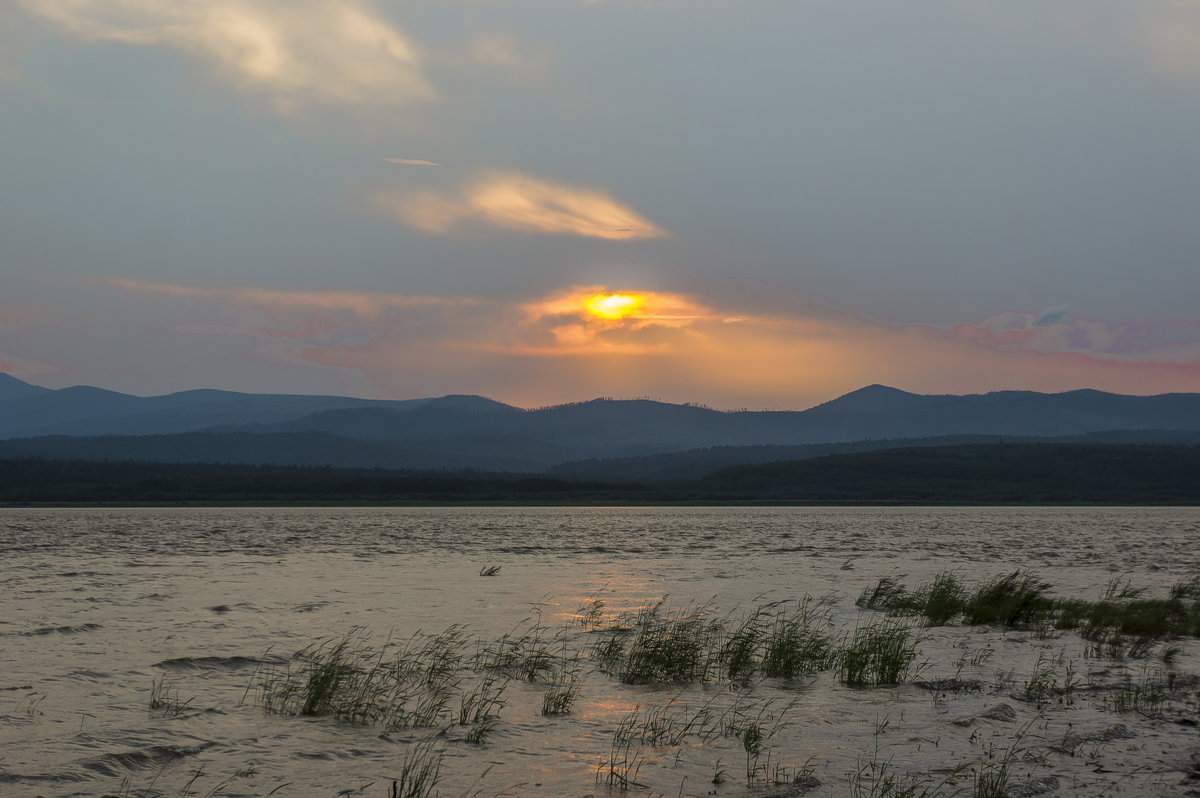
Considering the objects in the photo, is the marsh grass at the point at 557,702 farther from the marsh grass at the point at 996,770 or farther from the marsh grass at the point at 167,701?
the marsh grass at the point at 996,770

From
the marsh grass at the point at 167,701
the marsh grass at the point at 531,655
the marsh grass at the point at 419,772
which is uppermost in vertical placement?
the marsh grass at the point at 419,772

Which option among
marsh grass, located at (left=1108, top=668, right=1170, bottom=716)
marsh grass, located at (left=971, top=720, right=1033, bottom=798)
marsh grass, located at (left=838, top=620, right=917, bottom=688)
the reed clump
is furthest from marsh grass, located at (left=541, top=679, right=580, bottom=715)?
marsh grass, located at (left=1108, top=668, right=1170, bottom=716)

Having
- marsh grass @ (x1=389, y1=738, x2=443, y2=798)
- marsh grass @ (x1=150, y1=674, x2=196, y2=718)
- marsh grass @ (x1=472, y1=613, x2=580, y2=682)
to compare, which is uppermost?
marsh grass @ (x1=389, y1=738, x2=443, y2=798)

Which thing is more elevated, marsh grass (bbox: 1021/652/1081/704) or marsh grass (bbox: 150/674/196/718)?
marsh grass (bbox: 1021/652/1081/704)

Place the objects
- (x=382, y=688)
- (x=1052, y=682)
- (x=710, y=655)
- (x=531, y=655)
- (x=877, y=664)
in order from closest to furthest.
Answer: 1. (x=382, y=688)
2. (x=1052, y=682)
3. (x=877, y=664)
4. (x=710, y=655)
5. (x=531, y=655)

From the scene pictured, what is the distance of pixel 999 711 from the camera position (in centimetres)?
1569

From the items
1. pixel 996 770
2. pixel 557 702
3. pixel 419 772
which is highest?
pixel 996 770

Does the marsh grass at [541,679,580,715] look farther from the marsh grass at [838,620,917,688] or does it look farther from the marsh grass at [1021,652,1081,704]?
the marsh grass at [1021,652,1081,704]

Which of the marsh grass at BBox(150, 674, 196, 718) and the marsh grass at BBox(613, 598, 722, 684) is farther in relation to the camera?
the marsh grass at BBox(613, 598, 722, 684)

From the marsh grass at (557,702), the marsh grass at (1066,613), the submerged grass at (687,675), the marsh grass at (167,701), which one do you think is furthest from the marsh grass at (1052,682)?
the marsh grass at (167,701)

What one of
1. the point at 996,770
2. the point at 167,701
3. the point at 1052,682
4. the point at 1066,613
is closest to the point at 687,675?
the point at 1052,682

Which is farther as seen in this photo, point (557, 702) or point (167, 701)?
point (557, 702)

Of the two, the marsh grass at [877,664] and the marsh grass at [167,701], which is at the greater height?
the marsh grass at [877,664]

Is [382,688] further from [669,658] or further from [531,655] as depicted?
[669,658]
